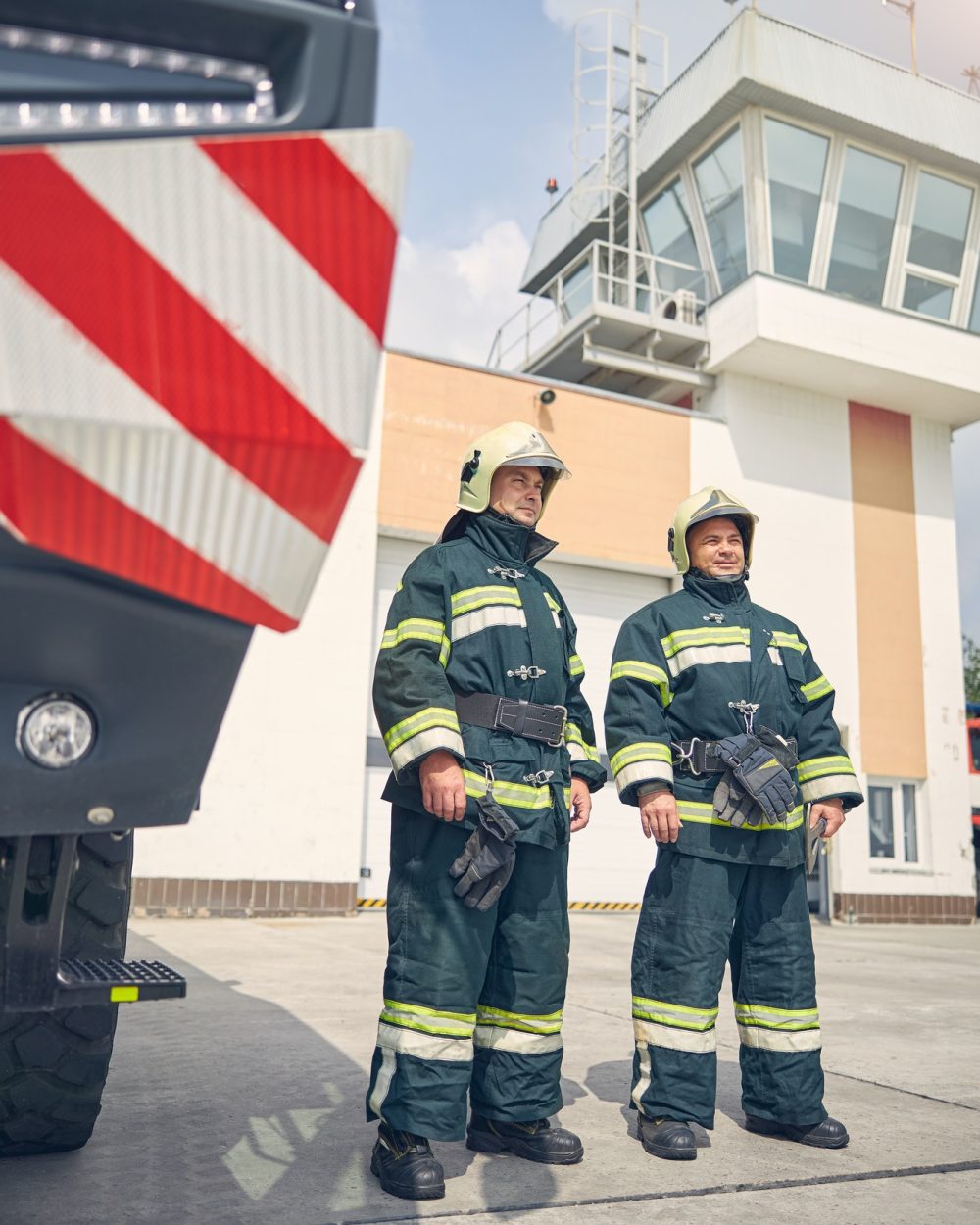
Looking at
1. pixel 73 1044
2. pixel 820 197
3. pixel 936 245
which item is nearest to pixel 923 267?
pixel 936 245

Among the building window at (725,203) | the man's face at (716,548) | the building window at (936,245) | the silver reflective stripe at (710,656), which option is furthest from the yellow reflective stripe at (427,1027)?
the building window at (936,245)

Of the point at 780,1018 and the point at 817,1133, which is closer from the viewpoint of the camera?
the point at 817,1133

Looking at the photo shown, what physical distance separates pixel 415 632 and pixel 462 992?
84cm

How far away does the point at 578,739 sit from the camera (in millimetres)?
2996

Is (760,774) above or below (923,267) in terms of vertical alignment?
below

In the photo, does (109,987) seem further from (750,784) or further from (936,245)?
(936,245)

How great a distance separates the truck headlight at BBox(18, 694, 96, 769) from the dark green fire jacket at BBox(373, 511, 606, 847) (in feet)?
4.00

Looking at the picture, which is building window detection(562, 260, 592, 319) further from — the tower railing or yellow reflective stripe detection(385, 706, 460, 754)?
yellow reflective stripe detection(385, 706, 460, 754)

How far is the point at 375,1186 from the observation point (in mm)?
2336

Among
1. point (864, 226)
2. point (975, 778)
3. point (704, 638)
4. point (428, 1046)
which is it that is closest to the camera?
point (428, 1046)

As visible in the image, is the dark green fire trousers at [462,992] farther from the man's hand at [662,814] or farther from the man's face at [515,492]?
the man's face at [515,492]

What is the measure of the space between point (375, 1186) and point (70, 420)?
1.87 meters

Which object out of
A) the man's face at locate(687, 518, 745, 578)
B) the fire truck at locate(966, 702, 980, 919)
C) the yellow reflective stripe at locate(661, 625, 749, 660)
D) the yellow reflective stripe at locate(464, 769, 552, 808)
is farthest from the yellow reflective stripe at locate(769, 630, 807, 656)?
the fire truck at locate(966, 702, 980, 919)

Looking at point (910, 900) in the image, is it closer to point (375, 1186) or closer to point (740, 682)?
point (740, 682)
